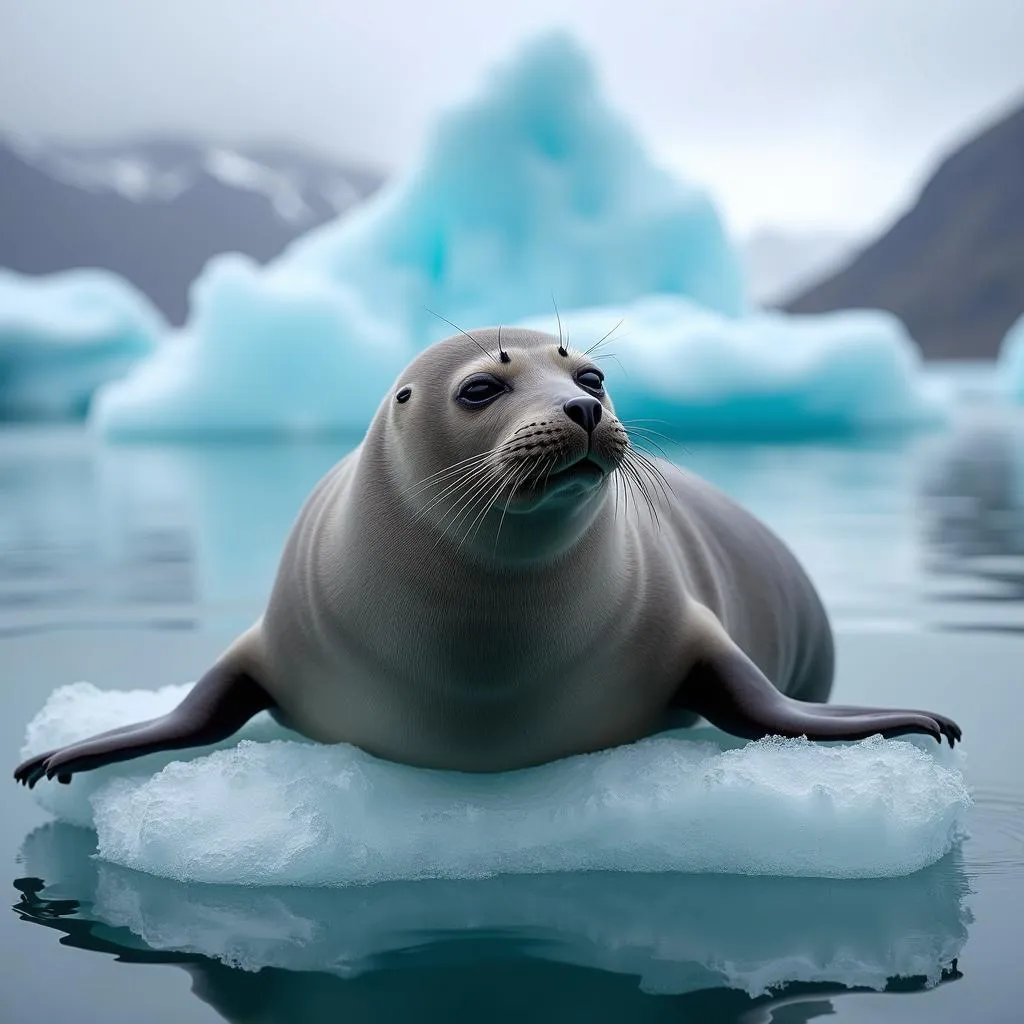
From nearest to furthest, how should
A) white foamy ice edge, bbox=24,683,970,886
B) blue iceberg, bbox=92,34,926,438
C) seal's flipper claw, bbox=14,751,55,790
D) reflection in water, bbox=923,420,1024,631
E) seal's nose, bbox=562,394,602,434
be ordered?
seal's nose, bbox=562,394,602,434 → white foamy ice edge, bbox=24,683,970,886 → seal's flipper claw, bbox=14,751,55,790 → reflection in water, bbox=923,420,1024,631 → blue iceberg, bbox=92,34,926,438

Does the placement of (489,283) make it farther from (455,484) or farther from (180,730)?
(455,484)

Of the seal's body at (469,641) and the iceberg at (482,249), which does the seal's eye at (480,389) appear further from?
the iceberg at (482,249)

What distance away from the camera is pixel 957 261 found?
303ft

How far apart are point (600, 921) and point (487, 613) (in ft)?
2.03

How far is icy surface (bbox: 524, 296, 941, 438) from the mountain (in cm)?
6926

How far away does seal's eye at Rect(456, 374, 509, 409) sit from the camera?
2.56 meters

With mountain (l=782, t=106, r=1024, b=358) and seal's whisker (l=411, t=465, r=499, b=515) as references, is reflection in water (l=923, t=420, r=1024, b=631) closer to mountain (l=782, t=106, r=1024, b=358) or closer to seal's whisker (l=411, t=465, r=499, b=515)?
seal's whisker (l=411, t=465, r=499, b=515)

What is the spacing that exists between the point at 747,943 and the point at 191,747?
→ 133cm

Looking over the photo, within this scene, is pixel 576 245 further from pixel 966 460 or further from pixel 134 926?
pixel 134 926

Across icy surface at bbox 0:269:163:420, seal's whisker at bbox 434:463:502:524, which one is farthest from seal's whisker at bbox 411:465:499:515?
icy surface at bbox 0:269:163:420

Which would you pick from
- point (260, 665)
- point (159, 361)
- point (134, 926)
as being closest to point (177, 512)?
point (260, 665)

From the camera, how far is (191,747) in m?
2.88

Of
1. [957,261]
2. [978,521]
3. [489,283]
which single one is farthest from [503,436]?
[957,261]

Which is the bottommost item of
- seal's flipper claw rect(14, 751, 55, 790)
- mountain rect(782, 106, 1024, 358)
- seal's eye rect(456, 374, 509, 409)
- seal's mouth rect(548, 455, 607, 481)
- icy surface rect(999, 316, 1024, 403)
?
seal's flipper claw rect(14, 751, 55, 790)
